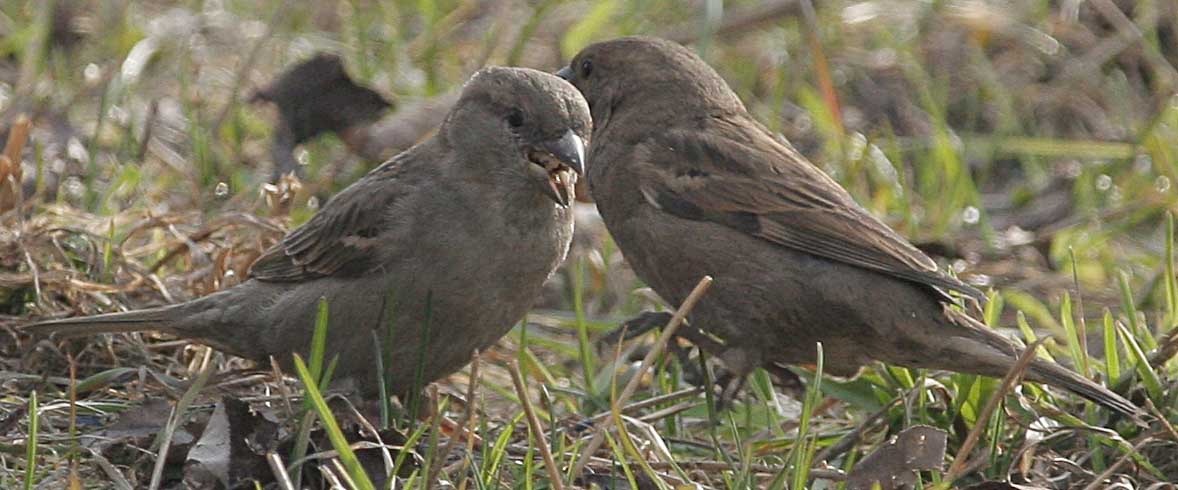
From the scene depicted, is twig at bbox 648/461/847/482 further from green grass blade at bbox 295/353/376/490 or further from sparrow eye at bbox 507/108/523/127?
sparrow eye at bbox 507/108/523/127

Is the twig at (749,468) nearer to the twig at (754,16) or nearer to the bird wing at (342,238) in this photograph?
the bird wing at (342,238)

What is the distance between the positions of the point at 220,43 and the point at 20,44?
855 millimetres

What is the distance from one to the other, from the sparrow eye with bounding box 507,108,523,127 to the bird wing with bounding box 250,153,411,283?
0.34m

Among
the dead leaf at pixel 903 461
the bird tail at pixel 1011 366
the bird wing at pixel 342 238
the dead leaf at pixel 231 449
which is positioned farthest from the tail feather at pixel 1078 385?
the dead leaf at pixel 231 449

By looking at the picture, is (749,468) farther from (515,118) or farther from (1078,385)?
(515,118)

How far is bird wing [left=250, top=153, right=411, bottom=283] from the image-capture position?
451cm

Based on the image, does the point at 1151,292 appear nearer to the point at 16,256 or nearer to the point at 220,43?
the point at 16,256

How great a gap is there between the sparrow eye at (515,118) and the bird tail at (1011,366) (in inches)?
47.1

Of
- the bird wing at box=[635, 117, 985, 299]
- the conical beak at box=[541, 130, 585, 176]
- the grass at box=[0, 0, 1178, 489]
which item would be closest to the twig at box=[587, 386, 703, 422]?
the grass at box=[0, 0, 1178, 489]

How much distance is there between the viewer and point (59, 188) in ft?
18.5

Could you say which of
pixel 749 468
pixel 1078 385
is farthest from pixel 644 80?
pixel 749 468

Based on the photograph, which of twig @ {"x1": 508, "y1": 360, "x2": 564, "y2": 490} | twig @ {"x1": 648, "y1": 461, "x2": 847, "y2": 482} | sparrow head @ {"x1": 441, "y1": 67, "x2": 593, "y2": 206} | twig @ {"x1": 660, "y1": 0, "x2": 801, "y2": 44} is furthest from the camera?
twig @ {"x1": 660, "y1": 0, "x2": 801, "y2": 44}

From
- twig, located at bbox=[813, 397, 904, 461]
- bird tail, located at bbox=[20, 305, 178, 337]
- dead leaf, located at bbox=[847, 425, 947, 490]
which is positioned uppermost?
bird tail, located at bbox=[20, 305, 178, 337]

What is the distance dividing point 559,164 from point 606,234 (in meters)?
1.91
